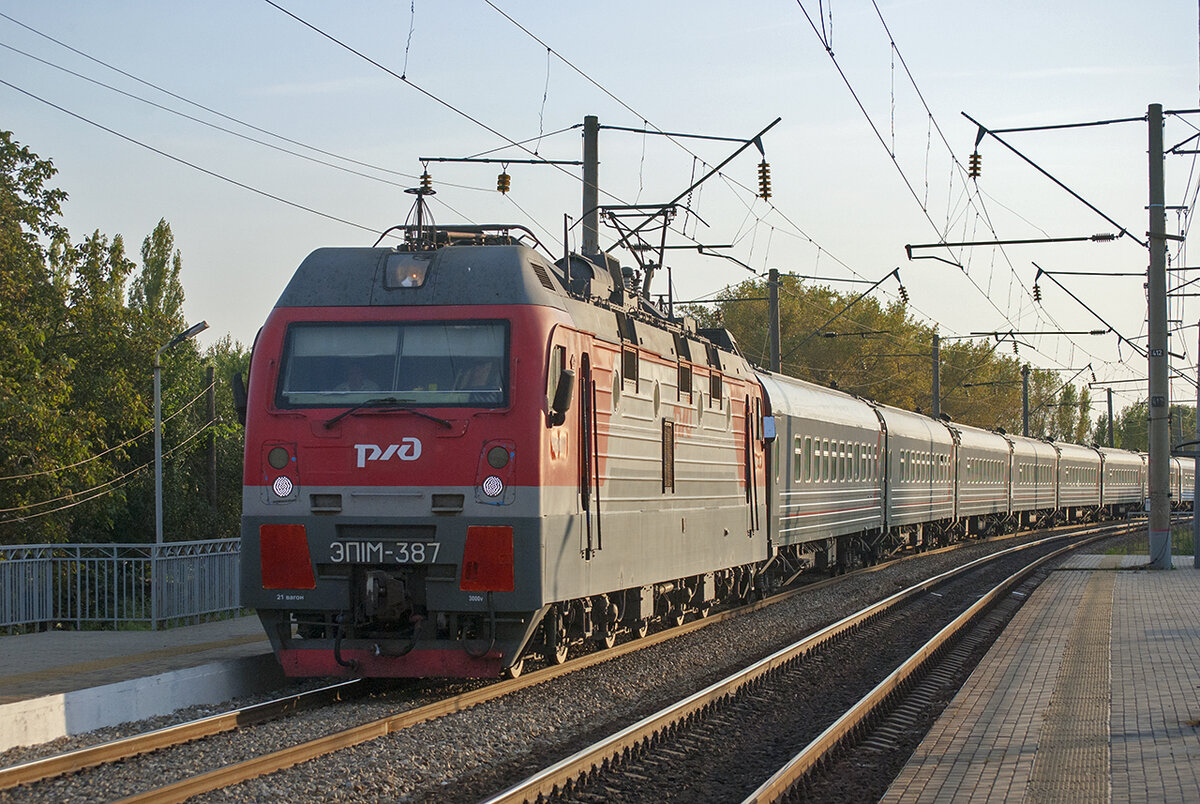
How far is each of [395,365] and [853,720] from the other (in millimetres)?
4563

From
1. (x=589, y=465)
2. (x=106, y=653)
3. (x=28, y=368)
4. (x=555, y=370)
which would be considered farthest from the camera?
(x=28, y=368)

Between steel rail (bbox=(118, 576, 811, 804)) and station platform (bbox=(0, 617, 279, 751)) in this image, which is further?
station platform (bbox=(0, 617, 279, 751))

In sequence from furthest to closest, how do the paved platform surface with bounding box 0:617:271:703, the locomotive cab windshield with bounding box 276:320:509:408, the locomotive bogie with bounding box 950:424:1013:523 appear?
1. the locomotive bogie with bounding box 950:424:1013:523
2. the locomotive cab windshield with bounding box 276:320:509:408
3. the paved platform surface with bounding box 0:617:271:703

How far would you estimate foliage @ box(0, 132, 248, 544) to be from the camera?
1151 inches

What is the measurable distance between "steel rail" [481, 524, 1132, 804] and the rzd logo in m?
2.73

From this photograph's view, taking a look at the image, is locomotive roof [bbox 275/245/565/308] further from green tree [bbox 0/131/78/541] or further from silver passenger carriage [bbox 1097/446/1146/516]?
silver passenger carriage [bbox 1097/446/1146/516]

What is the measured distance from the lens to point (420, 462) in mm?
11000

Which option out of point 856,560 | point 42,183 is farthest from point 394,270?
point 42,183

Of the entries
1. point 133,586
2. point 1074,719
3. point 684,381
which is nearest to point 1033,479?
point 684,381

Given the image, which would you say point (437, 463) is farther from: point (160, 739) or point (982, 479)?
point (982, 479)

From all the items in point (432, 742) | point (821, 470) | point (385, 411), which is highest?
point (385, 411)

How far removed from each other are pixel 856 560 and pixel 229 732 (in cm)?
2180

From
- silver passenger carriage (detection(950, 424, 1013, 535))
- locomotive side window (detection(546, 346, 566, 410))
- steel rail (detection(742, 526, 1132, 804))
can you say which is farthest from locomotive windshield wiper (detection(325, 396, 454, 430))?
silver passenger carriage (detection(950, 424, 1013, 535))

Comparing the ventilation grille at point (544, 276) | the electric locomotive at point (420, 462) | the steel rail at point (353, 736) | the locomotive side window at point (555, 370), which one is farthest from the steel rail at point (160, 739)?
the ventilation grille at point (544, 276)
